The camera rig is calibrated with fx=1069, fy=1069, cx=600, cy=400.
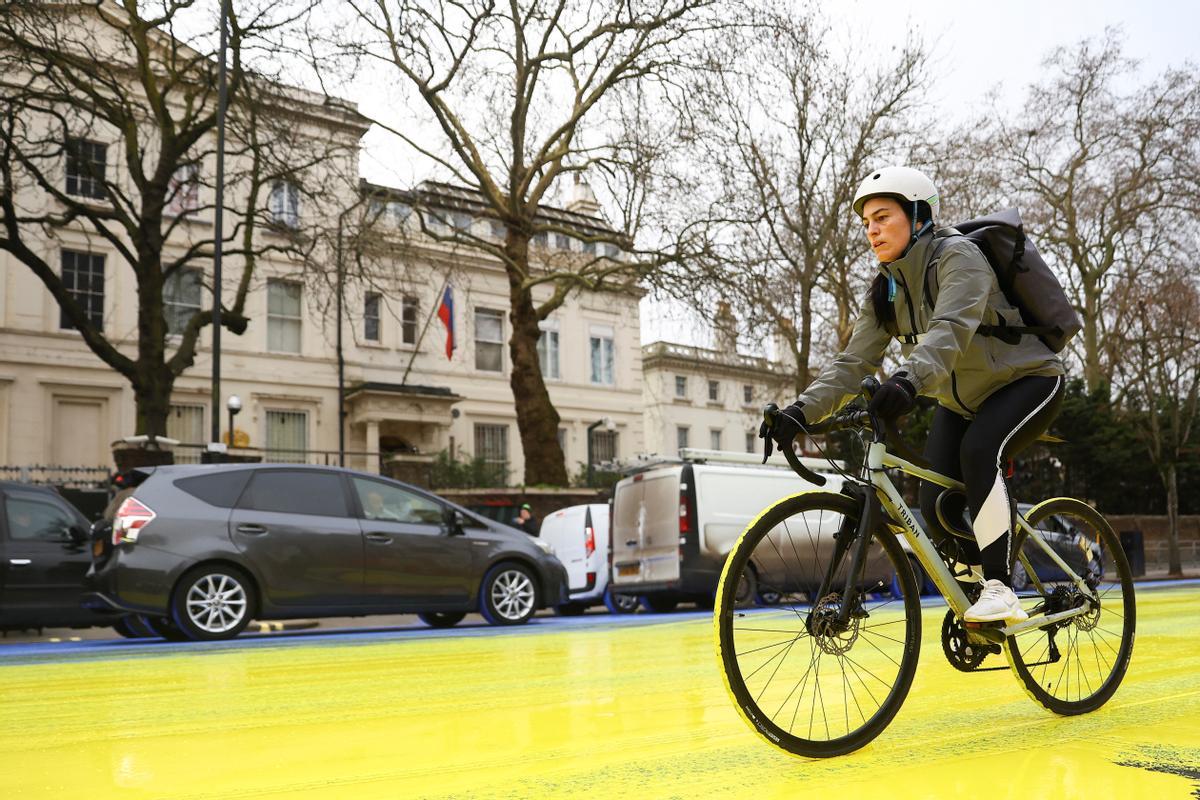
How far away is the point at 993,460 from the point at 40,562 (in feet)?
36.1

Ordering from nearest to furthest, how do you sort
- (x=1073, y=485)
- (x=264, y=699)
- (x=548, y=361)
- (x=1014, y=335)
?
(x=1014, y=335) < (x=264, y=699) < (x=1073, y=485) < (x=548, y=361)

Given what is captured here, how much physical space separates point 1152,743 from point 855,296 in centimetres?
2548

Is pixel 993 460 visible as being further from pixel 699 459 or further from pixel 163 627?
pixel 699 459

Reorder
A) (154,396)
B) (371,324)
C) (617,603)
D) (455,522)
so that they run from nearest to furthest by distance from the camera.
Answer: (455,522) < (617,603) < (154,396) < (371,324)

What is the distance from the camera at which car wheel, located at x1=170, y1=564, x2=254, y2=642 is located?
10.2 metres

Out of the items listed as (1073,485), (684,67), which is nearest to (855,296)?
(684,67)

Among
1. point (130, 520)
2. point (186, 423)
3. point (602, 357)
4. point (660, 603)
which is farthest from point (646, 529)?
point (602, 357)

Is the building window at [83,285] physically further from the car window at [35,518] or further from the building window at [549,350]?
the car window at [35,518]

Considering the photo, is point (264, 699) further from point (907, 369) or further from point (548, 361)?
point (548, 361)

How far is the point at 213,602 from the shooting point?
10414 mm

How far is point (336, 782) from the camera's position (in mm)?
3080

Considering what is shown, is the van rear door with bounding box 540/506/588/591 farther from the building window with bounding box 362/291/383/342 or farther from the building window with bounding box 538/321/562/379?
the building window with bounding box 538/321/562/379

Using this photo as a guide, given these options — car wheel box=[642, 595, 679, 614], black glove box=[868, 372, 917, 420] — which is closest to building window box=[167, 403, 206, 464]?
car wheel box=[642, 595, 679, 614]

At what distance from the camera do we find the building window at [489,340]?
39438mm
